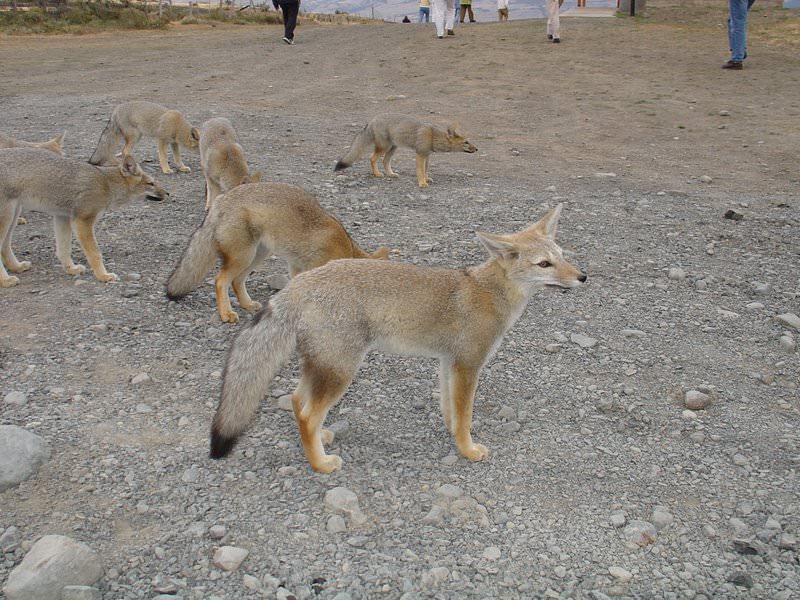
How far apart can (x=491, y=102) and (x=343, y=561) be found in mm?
15914

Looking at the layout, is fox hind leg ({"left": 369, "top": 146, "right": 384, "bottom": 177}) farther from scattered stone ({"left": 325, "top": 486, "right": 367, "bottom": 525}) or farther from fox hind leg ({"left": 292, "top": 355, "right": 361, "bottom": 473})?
scattered stone ({"left": 325, "top": 486, "right": 367, "bottom": 525})

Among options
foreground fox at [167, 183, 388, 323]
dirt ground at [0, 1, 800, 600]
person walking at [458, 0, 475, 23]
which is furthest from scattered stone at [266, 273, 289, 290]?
person walking at [458, 0, 475, 23]

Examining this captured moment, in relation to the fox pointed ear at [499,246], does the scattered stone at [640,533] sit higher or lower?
lower

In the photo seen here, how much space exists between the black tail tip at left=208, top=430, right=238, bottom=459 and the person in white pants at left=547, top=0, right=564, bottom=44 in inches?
970

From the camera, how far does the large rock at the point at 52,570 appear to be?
11.8ft

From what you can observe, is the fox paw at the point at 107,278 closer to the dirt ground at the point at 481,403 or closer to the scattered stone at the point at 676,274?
the dirt ground at the point at 481,403

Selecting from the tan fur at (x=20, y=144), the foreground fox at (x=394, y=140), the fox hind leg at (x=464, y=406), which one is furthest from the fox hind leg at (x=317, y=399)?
the foreground fox at (x=394, y=140)

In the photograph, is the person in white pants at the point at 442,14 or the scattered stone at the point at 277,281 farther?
the person in white pants at the point at 442,14

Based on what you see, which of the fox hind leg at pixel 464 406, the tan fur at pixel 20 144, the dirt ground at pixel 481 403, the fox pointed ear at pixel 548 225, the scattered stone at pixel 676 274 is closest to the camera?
the dirt ground at pixel 481 403

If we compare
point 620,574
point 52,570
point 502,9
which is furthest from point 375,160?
point 502,9

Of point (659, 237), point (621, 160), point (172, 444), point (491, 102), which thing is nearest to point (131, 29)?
point (491, 102)

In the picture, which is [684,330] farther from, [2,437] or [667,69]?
[667,69]

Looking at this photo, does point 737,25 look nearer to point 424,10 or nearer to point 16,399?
point 16,399

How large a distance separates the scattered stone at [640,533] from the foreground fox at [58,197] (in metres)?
5.49
